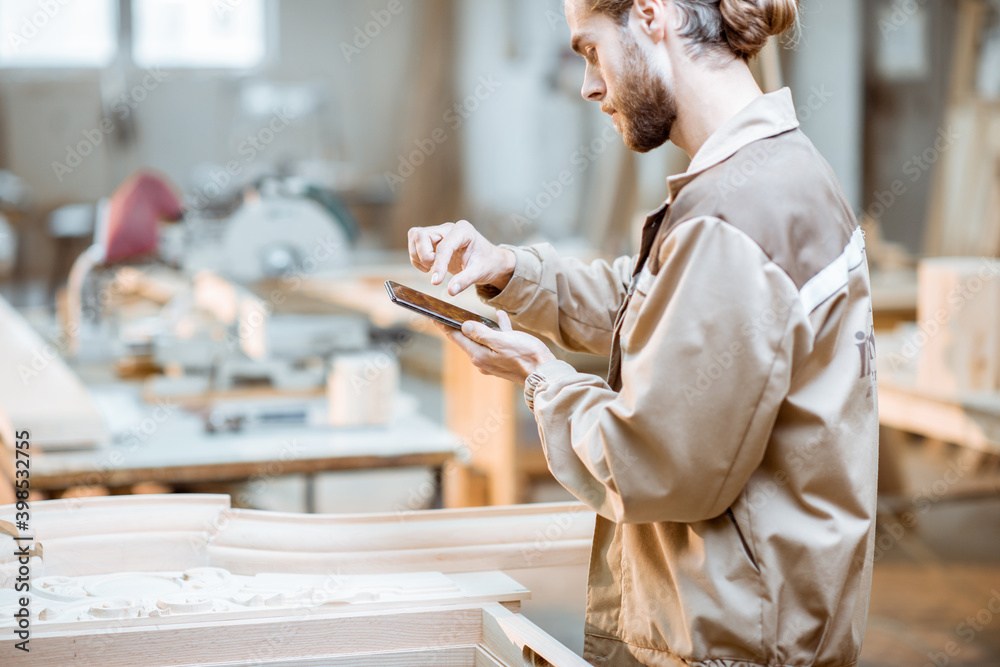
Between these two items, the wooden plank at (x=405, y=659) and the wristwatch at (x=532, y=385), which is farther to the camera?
the wooden plank at (x=405, y=659)

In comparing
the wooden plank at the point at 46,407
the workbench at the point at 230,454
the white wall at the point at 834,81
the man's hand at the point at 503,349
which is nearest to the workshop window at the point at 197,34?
the white wall at the point at 834,81

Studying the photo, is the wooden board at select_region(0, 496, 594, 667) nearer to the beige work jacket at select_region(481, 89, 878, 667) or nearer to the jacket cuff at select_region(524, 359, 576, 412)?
the beige work jacket at select_region(481, 89, 878, 667)

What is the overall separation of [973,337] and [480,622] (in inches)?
83.3

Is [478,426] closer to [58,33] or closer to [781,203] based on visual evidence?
[781,203]

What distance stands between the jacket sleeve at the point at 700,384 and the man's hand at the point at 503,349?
0.20 m

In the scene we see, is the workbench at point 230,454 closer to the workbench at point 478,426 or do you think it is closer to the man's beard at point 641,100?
the workbench at point 478,426

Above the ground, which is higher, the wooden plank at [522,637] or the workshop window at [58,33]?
the workshop window at [58,33]

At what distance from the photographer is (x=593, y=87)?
1328 mm

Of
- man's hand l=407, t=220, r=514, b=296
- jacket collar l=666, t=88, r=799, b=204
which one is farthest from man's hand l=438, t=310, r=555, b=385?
jacket collar l=666, t=88, r=799, b=204

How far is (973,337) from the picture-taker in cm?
294

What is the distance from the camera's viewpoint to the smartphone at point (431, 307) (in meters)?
1.38

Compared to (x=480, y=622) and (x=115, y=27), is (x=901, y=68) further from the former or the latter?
(x=115, y=27)

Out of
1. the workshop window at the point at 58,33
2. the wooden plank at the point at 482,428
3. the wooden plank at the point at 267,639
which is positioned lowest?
the wooden plank at the point at 482,428

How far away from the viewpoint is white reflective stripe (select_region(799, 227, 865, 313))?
1097 mm
